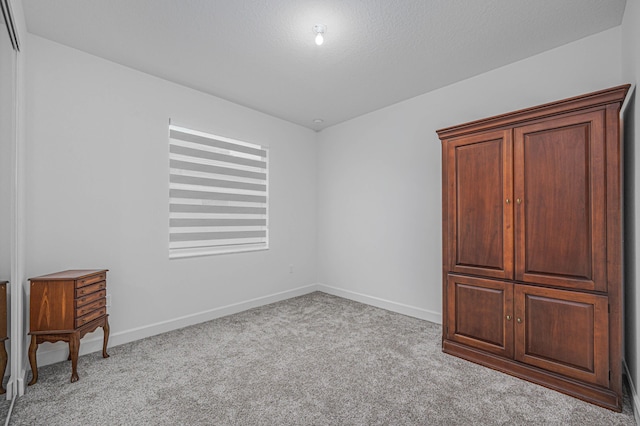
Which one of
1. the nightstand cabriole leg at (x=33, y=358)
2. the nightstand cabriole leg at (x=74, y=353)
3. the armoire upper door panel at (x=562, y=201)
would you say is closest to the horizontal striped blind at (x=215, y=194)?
the nightstand cabriole leg at (x=74, y=353)

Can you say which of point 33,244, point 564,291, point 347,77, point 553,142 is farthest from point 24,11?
point 564,291

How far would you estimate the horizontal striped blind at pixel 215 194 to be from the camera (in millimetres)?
3293

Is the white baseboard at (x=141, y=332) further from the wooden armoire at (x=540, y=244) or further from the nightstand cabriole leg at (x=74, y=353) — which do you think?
the wooden armoire at (x=540, y=244)

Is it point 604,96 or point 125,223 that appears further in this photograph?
point 125,223

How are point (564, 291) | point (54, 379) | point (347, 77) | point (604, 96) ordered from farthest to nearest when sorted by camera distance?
1. point (347, 77)
2. point (54, 379)
3. point (564, 291)
4. point (604, 96)

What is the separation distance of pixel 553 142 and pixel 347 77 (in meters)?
1.92

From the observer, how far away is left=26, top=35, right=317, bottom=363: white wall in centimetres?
242

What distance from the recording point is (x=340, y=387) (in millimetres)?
2088

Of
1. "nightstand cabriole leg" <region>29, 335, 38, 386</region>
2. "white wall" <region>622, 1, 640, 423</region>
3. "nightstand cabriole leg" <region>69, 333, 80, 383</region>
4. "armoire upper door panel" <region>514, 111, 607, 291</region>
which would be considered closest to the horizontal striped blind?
"nightstand cabriole leg" <region>69, 333, 80, 383</region>

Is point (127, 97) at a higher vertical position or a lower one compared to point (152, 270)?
higher

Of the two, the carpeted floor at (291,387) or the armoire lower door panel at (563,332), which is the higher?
the armoire lower door panel at (563,332)

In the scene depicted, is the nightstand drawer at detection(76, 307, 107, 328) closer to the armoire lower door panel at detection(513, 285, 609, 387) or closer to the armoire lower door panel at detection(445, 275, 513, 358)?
the armoire lower door panel at detection(445, 275, 513, 358)

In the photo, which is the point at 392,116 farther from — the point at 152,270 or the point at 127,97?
the point at 152,270

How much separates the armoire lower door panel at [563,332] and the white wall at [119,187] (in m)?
3.01
